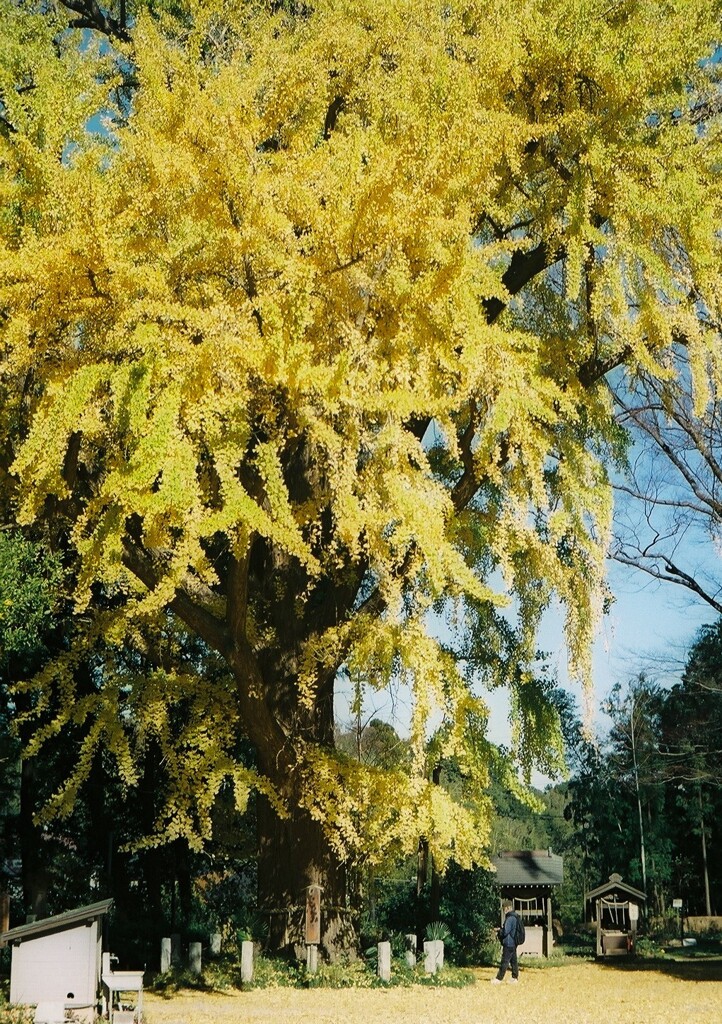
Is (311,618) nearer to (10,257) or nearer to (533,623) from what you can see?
(533,623)

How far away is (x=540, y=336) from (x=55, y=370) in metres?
4.70

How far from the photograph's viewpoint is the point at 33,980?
8188 mm

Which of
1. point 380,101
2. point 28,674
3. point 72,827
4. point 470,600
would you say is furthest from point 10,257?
point 72,827

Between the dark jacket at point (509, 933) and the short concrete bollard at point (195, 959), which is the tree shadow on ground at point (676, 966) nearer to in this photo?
the dark jacket at point (509, 933)

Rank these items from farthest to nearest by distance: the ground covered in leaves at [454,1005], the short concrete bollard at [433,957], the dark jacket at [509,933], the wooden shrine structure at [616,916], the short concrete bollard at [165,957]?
the wooden shrine structure at [616,916], the dark jacket at [509,933], the short concrete bollard at [433,957], the short concrete bollard at [165,957], the ground covered in leaves at [454,1005]

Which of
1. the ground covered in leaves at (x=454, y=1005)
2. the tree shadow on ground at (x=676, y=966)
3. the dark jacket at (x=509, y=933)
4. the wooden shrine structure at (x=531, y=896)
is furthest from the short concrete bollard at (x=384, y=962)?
the wooden shrine structure at (x=531, y=896)

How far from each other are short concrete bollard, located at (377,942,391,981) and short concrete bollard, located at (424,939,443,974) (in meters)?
1.19

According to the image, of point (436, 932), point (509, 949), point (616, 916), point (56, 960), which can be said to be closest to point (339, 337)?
point (56, 960)

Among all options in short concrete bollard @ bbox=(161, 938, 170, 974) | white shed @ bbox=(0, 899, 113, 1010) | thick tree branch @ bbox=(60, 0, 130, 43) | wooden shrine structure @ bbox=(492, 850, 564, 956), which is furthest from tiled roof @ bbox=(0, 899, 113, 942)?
wooden shrine structure @ bbox=(492, 850, 564, 956)

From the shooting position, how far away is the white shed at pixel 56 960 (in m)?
8.16

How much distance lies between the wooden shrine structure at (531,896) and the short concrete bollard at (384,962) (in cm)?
928

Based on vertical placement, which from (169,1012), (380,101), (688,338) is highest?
(380,101)

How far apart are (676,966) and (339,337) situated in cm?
1329

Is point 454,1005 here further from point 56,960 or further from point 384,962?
point 56,960
